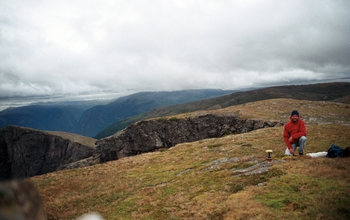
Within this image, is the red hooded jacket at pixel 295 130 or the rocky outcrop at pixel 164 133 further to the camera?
the rocky outcrop at pixel 164 133

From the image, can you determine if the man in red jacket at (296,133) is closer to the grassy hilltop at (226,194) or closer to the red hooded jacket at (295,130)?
the red hooded jacket at (295,130)

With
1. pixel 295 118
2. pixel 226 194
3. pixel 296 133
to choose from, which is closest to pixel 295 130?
pixel 296 133

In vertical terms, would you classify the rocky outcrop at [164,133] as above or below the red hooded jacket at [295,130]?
below

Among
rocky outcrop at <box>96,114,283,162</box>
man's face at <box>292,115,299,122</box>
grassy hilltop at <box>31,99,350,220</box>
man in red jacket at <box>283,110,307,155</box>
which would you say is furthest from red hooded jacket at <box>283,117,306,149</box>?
rocky outcrop at <box>96,114,283,162</box>

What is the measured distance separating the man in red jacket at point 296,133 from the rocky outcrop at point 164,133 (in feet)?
176

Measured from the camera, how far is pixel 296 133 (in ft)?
62.1

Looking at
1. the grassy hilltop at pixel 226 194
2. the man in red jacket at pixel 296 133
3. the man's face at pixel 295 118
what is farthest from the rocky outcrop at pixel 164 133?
the grassy hilltop at pixel 226 194

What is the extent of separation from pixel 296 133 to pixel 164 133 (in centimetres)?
8197

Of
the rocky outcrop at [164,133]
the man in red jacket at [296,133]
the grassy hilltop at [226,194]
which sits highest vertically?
the man in red jacket at [296,133]

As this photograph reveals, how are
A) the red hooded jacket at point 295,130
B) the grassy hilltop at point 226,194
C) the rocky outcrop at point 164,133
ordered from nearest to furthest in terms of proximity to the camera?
the grassy hilltop at point 226,194, the red hooded jacket at point 295,130, the rocky outcrop at point 164,133

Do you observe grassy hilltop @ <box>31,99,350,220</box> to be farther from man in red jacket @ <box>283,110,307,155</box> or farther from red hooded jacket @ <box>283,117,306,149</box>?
red hooded jacket @ <box>283,117,306,149</box>

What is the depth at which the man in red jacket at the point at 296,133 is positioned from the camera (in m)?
18.8

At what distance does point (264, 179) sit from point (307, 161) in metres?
4.85

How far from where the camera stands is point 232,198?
42.4ft
